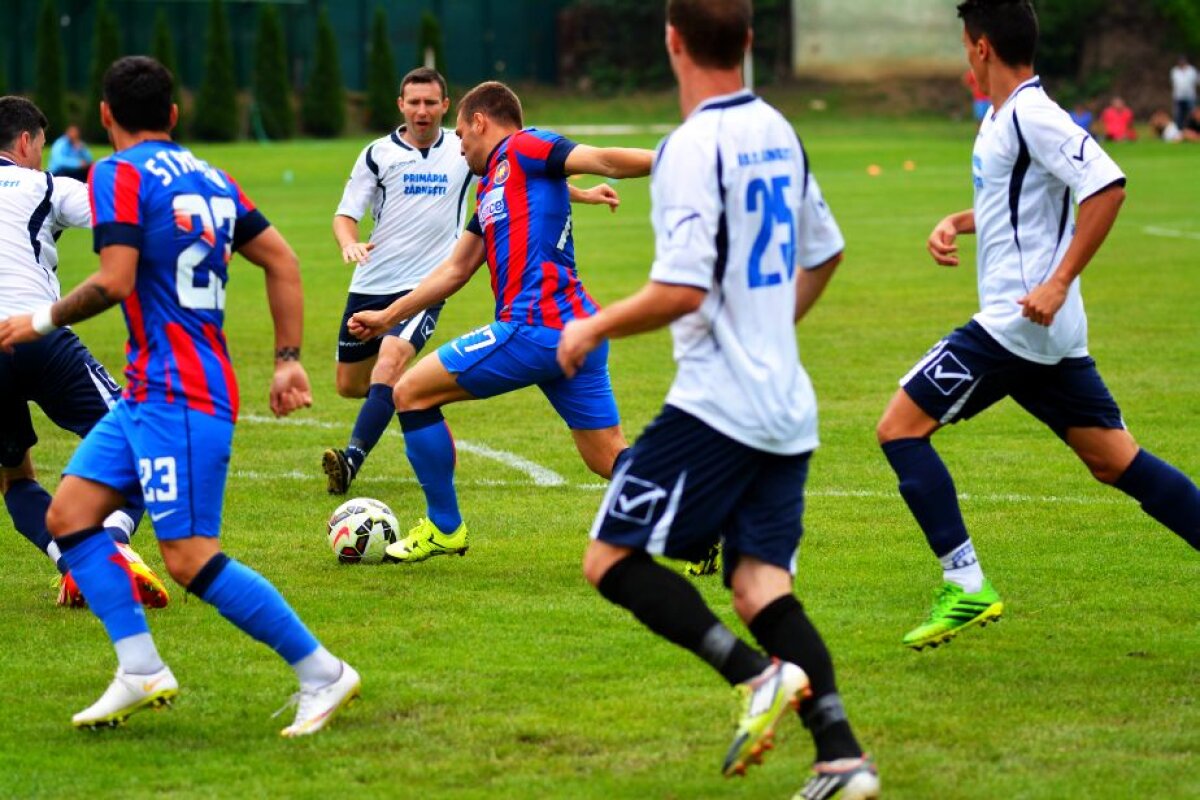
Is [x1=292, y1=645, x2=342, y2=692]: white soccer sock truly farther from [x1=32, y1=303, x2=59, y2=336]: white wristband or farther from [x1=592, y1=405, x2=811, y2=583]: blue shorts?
[x1=32, y1=303, x2=59, y2=336]: white wristband

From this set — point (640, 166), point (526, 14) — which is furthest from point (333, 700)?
point (526, 14)

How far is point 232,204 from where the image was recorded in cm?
573

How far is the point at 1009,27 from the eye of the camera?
6.41 m

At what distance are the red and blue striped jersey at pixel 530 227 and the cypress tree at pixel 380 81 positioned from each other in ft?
151

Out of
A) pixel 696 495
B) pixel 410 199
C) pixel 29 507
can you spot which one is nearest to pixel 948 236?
pixel 696 495

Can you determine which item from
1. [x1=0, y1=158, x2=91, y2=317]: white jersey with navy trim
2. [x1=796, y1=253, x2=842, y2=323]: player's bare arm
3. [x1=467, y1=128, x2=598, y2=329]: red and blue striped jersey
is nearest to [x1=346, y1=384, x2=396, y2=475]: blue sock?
[x1=467, y1=128, x2=598, y2=329]: red and blue striped jersey

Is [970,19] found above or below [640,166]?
above

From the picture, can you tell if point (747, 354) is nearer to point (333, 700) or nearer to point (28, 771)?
point (333, 700)

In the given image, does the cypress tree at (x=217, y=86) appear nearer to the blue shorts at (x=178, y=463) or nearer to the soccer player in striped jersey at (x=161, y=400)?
the soccer player in striped jersey at (x=161, y=400)

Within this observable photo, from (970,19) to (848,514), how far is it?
3291 mm

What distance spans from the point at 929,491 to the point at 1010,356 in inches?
22.8

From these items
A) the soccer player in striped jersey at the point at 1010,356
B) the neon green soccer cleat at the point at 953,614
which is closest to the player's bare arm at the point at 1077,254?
the soccer player in striped jersey at the point at 1010,356

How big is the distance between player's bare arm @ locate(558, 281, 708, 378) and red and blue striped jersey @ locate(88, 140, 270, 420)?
143 centimetres

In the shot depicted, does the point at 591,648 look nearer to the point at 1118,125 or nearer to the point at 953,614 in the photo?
the point at 953,614
